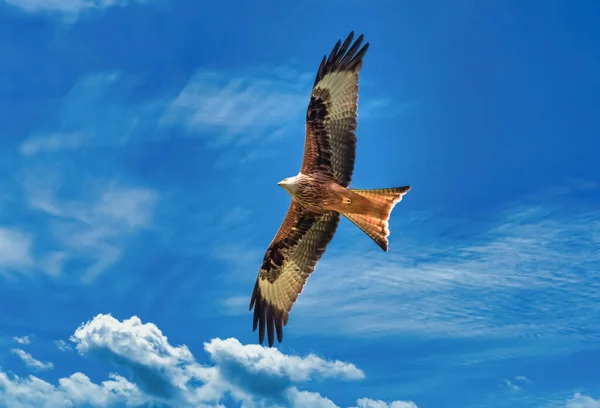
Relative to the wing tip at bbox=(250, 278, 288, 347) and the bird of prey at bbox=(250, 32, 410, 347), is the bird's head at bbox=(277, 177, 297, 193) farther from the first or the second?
the wing tip at bbox=(250, 278, 288, 347)

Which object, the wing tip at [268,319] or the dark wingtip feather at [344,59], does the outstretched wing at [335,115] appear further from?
the wing tip at [268,319]

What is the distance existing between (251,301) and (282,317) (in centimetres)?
67

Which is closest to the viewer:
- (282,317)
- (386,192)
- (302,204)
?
(386,192)

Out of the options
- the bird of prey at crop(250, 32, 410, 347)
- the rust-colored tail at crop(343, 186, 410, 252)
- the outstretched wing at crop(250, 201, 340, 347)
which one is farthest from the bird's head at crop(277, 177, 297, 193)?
the rust-colored tail at crop(343, 186, 410, 252)

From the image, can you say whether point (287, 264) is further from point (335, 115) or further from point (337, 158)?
point (335, 115)

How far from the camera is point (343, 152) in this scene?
10.9m

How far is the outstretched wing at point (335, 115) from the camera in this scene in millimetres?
10922

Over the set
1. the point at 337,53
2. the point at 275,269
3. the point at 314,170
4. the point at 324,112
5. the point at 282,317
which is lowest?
the point at 282,317

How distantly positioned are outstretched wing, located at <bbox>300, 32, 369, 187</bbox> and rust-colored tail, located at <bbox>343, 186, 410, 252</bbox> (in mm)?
481

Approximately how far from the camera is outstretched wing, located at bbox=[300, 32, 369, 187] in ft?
35.8

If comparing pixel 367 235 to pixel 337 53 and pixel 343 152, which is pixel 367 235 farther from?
pixel 337 53

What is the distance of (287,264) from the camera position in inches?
485

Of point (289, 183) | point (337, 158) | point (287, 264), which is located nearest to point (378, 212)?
point (337, 158)

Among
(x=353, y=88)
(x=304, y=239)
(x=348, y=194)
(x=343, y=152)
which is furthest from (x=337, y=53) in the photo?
(x=304, y=239)
